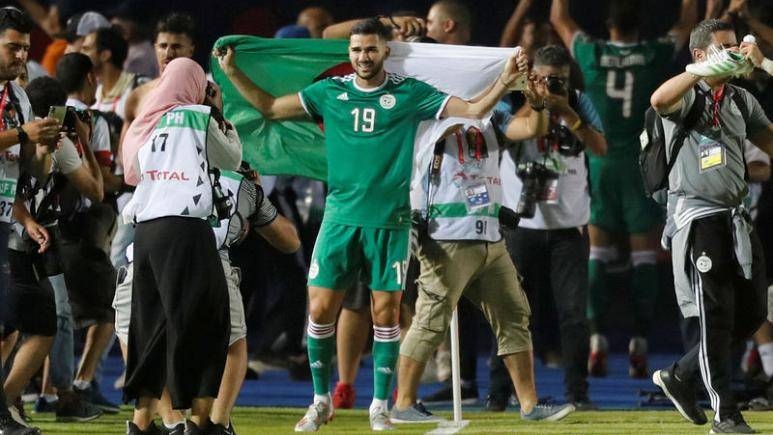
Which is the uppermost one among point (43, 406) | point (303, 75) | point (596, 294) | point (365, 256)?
point (303, 75)

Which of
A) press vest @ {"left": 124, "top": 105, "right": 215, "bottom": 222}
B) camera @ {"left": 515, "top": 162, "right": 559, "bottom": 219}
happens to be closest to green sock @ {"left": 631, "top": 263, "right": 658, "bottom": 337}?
camera @ {"left": 515, "top": 162, "right": 559, "bottom": 219}

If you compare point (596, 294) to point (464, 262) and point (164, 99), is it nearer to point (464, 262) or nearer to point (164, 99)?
point (464, 262)

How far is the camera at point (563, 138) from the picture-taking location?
437 inches

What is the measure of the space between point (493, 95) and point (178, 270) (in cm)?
234

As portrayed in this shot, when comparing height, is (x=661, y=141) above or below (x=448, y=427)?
above

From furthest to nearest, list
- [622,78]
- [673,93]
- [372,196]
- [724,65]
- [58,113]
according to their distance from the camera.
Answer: [622,78] → [372,196] → [58,113] → [673,93] → [724,65]

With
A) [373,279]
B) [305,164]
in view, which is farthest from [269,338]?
[373,279]

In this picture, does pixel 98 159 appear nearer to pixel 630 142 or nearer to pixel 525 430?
pixel 525 430

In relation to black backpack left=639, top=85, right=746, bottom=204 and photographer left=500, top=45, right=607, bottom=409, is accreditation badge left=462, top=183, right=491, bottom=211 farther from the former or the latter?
black backpack left=639, top=85, right=746, bottom=204

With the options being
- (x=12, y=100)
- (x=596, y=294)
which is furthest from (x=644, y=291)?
(x=12, y=100)

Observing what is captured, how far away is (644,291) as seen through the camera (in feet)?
43.0

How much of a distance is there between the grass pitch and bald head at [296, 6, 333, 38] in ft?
12.3

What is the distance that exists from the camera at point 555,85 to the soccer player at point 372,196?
2.74 feet

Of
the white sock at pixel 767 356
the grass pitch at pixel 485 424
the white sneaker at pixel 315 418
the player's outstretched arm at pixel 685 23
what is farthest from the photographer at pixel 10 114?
the player's outstretched arm at pixel 685 23
